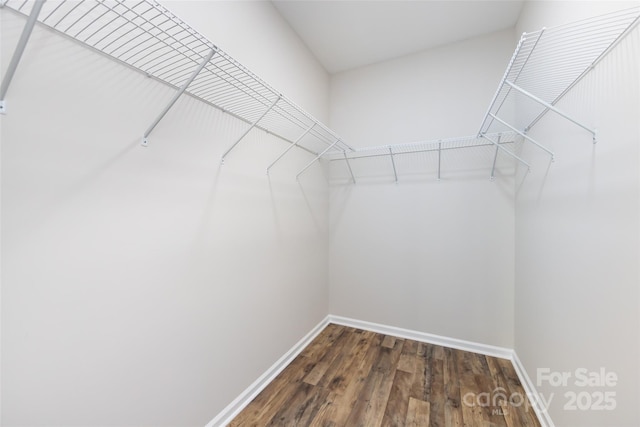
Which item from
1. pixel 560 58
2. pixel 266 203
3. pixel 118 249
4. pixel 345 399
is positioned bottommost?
pixel 345 399

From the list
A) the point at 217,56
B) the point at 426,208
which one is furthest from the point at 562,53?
the point at 217,56

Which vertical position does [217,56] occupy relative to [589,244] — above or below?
above

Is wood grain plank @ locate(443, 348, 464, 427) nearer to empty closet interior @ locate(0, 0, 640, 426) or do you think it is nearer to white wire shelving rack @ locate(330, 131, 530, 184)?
empty closet interior @ locate(0, 0, 640, 426)

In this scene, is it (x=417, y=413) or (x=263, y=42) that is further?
(x=263, y=42)

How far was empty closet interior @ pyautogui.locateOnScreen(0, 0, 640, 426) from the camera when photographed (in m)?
0.79

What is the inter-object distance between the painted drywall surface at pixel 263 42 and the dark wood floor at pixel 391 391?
222 cm

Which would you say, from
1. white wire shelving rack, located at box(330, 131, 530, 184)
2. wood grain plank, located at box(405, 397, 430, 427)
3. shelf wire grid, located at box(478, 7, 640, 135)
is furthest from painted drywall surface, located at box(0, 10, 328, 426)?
shelf wire grid, located at box(478, 7, 640, 135)

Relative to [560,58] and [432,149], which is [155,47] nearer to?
[560,58]

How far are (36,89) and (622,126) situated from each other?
1978 millimetres

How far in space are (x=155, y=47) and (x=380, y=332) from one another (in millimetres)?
2783

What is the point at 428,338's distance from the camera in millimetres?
2330

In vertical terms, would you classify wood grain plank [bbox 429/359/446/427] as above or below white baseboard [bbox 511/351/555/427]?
below

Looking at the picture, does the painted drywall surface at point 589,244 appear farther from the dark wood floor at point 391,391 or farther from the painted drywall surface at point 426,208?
the painted drywall surface at point 426,208

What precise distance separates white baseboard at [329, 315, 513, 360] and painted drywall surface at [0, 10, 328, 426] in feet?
4.19
